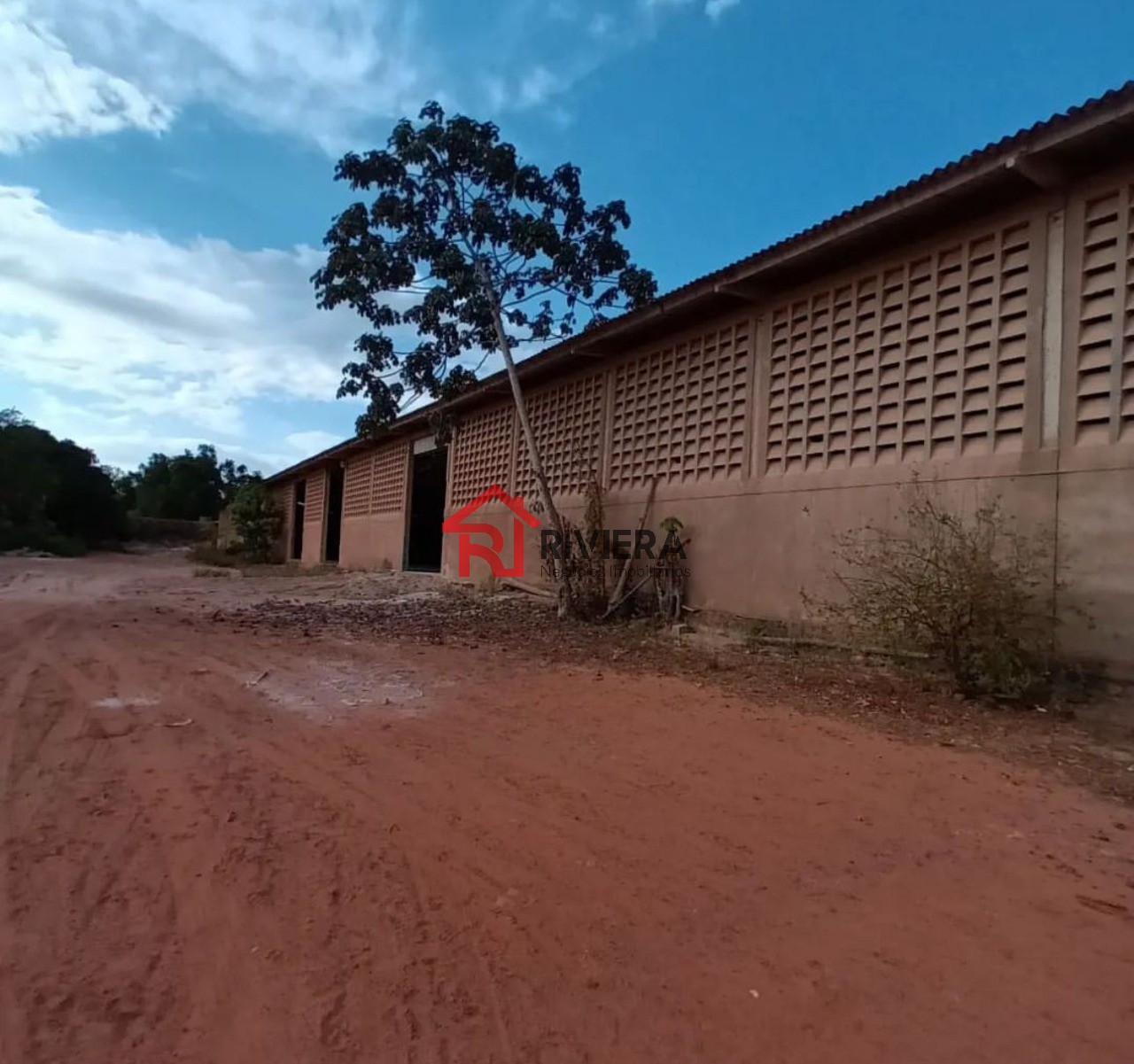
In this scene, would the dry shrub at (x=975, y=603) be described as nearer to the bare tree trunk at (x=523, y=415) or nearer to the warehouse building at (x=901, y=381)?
the warehouse building at (x=901, y=381)

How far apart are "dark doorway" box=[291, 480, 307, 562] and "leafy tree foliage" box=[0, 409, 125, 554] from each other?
8.48 meters

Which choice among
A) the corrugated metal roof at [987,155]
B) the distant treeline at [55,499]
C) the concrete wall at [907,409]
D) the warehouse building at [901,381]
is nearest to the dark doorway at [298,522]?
the distant treeline at [55,499]

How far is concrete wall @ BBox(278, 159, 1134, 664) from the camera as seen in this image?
193 inches

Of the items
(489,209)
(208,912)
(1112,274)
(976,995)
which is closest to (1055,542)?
(1112,274)

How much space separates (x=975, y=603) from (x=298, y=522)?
23790 millimetres

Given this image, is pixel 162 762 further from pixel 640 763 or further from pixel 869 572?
pixel 869 572

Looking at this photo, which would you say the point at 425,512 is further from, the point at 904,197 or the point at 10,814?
the point at 10,814

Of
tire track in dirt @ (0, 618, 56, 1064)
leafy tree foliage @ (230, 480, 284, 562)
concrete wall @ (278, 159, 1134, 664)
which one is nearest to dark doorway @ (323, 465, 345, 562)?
leafy tree foliage @ (230, 480, 284, 562)

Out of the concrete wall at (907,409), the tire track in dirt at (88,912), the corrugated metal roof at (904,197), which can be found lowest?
the tire track in dirt at (88,912)

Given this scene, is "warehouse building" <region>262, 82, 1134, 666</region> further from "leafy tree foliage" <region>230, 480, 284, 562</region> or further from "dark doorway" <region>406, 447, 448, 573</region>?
"leafy tree foliage" <region>230, 480, 284, 562</region>

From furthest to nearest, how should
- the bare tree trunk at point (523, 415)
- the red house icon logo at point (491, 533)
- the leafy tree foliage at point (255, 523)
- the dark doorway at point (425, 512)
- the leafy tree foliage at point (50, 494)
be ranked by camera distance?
the leafy tree foliage at point (50, 494)
the leafy tree foliage at point (255, 523)
the dark doorway at point (425, 512)
the red house icon logo at point (491, 533)
the bare tree trunk at point (523, 415)

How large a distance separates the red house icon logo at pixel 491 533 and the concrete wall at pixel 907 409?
210 cm

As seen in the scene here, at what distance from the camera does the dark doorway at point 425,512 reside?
53.4ft

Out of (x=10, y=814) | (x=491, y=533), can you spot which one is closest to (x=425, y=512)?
(x=491, y=533)
